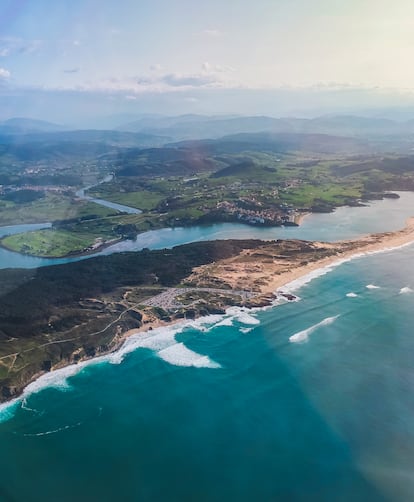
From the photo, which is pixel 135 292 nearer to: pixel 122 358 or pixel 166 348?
pixel 166 348

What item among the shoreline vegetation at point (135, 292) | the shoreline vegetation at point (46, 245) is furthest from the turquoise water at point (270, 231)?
the shoreline vegetation at point (135, 292)

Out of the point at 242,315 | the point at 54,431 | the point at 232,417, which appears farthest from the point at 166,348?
the point at 54,431

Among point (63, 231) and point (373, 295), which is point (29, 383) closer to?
point (373, 295)

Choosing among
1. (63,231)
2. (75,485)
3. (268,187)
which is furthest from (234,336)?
(268,187)

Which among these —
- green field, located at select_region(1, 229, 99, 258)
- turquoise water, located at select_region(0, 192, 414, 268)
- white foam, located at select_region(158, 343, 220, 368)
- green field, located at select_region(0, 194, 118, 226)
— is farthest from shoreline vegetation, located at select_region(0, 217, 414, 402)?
green field, located at select_region(0, 194, 118, 226)

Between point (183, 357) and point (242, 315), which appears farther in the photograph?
point (242, 315)
